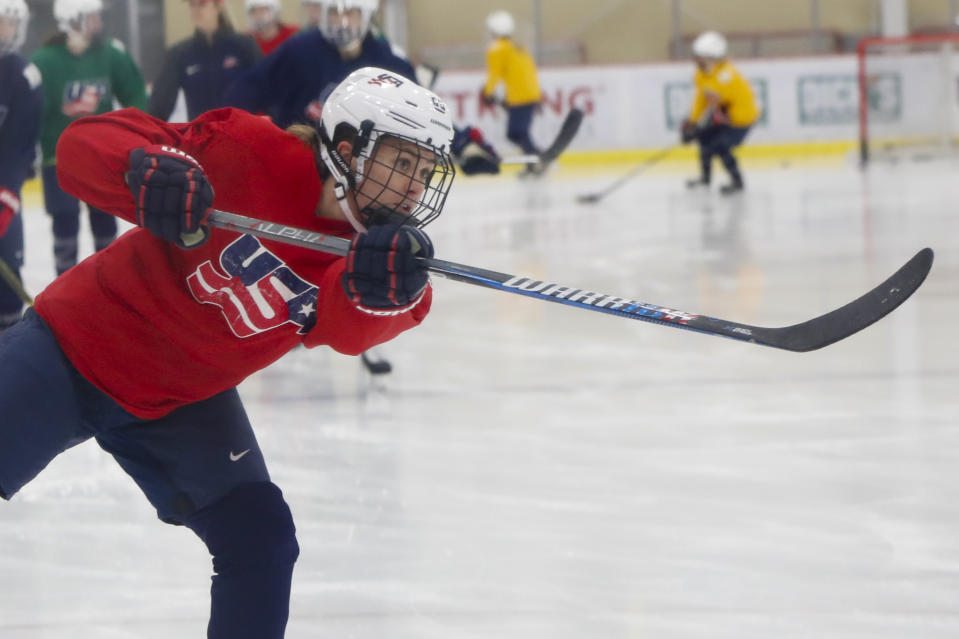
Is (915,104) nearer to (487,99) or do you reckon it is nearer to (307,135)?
(487,99)

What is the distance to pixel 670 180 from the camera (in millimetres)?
10797

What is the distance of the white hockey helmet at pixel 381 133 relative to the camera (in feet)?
5.04

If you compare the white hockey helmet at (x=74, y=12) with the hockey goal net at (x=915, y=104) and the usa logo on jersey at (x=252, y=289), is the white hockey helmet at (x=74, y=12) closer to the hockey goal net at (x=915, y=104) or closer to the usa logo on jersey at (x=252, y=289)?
the usa logo on jersey at (x=252, y=289)

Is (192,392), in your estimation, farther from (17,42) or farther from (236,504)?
(17,42)

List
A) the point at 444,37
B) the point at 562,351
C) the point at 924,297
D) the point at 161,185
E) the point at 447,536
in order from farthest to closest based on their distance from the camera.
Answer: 1. the point at 444,37
2. the point at 924,297
3. the point at 562,351
4. the point at 447,536
5. the point at 161,185

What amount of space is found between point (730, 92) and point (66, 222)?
5970 mm

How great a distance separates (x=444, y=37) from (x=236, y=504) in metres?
12.7

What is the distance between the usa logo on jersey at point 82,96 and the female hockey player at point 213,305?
3.93 metres

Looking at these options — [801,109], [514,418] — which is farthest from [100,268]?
[801,109]

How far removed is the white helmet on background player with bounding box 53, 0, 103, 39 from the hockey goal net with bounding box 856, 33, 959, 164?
7.45 m

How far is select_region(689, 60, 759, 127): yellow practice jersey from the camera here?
32.3 feet

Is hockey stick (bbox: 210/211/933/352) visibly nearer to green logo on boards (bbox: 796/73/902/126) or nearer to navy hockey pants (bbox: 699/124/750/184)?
navy hockey pants (bbox: 699/124/750/184)

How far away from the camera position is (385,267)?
145 cm

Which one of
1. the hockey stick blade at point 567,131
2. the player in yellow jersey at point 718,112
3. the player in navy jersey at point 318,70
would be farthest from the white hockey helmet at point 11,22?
the player in yellow jersey at point 718,112
